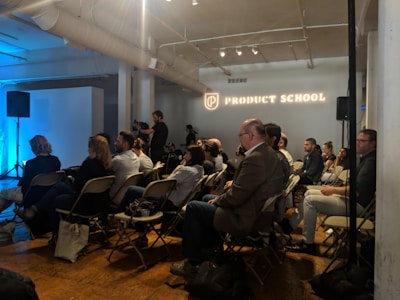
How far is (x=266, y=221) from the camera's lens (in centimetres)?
268

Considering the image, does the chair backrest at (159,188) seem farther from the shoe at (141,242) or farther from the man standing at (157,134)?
the man standing at (157,134)

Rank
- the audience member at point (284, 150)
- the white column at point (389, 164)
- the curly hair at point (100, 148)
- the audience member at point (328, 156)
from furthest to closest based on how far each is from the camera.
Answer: the audience member at point (328, 156)
the audience member at point (284, 150)
the curly hair at point (100, 148)
the white column at point (389, 164)

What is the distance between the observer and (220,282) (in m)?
2.34

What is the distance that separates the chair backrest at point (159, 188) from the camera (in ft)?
9.63

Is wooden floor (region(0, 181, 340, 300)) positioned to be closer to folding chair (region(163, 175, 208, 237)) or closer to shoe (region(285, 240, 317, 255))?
shoe (region(285, 240, 317, 255))

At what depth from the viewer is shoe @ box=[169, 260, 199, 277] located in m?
2.72

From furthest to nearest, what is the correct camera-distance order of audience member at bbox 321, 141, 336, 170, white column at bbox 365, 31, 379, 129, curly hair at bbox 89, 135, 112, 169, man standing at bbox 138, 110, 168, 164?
audience member at bbox 321, 141, 336, 170 < man standing at bbox 138, 110, 168, 164 < white column at bbox 365, 31, 379, 129 < curly hair at bbox 89, 135, 112, 169

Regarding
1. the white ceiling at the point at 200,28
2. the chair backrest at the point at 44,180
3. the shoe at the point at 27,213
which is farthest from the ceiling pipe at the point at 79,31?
the shoe at the point at 27,213

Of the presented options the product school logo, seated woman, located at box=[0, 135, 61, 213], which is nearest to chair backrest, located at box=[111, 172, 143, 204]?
seated woman, located at box=[0, 135, 61, 213]

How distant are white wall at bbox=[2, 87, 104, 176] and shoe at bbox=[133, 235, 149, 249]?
17.2ft

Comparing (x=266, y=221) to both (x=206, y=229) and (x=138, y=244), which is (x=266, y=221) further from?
(x=138, y=244)

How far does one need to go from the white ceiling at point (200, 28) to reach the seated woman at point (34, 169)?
5.24 feet

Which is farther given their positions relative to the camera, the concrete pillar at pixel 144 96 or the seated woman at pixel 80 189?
the concrete pillar at pixel 144 96

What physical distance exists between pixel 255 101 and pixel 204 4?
17.0 ft
